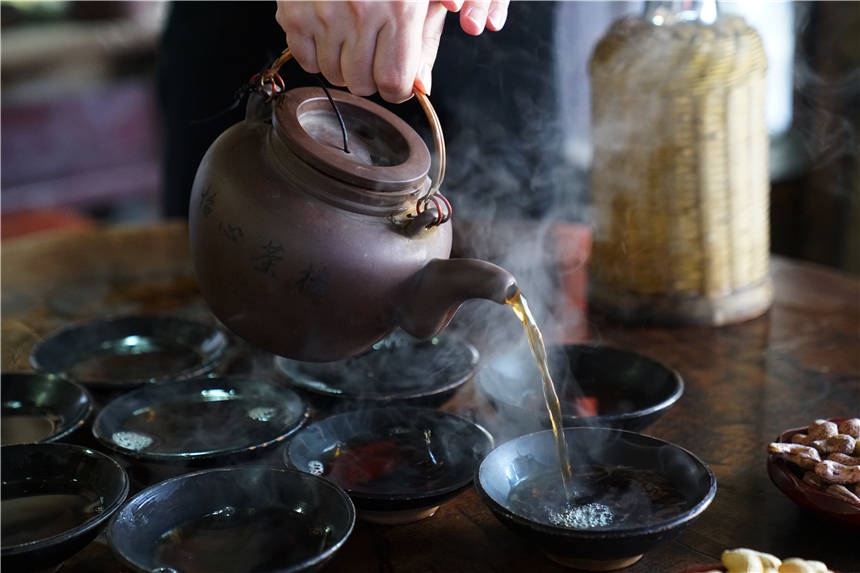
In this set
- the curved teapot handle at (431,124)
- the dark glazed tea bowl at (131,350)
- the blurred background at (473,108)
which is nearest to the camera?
the curved teapot handle at (431,124)

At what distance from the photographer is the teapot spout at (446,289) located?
1.30 m

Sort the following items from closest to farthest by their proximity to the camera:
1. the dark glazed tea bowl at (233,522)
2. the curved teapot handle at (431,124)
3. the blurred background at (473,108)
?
1. the dark glazed tea bowl at (233,522)
2. the curved teapot handle at (431,124)
3. the blurred background at (473,108)

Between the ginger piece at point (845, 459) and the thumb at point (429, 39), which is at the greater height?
the thumb at point (429, 39)

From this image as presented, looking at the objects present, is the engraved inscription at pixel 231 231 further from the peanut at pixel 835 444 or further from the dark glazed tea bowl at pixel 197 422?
the peanut at pixel 835 444

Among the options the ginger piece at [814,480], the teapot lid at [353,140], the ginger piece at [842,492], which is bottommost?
the ginger piece at [814,480]

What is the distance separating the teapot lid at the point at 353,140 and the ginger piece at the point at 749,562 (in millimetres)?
639

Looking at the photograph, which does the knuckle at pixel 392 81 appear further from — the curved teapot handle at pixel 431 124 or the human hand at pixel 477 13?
the human hand at pixel 477 13

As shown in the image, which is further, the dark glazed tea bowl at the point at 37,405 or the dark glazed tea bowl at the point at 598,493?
the dark glazed tea bowl at the point at 37,405

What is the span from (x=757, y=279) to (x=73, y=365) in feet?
5.07

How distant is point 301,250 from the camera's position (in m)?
1.33

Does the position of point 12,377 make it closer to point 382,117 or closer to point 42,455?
point 42,455

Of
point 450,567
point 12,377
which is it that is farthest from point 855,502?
point 12,377

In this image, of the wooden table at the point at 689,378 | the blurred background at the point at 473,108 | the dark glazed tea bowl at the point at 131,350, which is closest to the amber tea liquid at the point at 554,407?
the wooden table at the point at 689,378

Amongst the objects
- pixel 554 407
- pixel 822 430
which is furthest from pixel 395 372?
pixel 822 430
